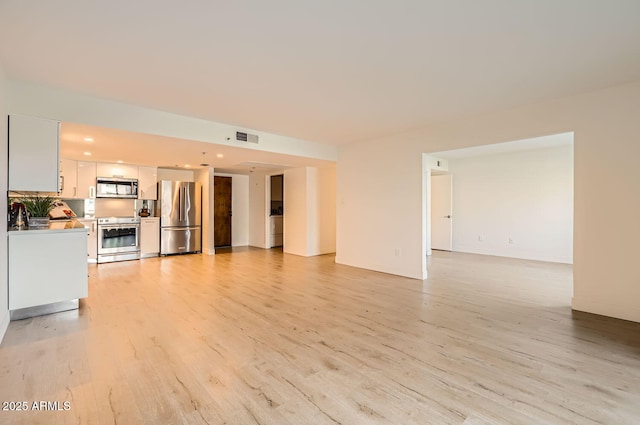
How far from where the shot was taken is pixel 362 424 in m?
1.62

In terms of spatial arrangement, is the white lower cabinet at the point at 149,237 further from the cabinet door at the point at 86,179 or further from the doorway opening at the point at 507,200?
the doorway opening at the point at 507,200

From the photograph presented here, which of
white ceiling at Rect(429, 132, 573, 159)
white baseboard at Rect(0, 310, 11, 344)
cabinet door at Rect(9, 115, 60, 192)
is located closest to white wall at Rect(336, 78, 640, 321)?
white ceiling at Rect(429, 132, 573, 159)

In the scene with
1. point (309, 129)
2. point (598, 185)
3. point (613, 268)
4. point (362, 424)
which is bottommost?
point (362, 424)

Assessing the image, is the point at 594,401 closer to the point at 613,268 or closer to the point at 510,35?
the point at 613,268

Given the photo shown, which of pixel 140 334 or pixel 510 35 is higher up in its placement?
pixel 510 35

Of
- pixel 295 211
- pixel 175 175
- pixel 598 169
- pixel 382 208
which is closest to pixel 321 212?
pixel 295 211

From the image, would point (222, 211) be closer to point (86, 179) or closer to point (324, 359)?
point (86, 179)

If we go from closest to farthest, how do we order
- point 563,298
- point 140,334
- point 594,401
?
point 594,401, point 140,334, point 563,298

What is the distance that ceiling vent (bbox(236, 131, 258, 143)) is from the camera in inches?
185

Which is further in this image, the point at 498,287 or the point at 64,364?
the point at 498,287

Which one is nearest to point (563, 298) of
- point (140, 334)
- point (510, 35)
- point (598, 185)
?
point (598, 185)

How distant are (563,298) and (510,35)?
341 centimetres

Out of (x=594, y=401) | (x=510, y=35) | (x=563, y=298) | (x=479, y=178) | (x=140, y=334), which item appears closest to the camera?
(x=594, y=401)

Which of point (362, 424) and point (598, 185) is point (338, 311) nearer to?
point (362, 424)
